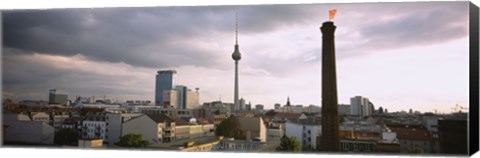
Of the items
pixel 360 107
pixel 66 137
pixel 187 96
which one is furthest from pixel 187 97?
pixel 360 107

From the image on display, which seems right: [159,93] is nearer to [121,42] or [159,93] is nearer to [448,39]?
[121,42]

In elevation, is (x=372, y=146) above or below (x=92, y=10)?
below

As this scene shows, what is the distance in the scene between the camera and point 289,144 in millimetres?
6879

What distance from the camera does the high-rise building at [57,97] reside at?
747 cm

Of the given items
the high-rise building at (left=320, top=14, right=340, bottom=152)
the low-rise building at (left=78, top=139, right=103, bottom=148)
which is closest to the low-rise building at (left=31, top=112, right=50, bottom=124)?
the low-rise building at (left=78, top=139, right=103, bottom=148)

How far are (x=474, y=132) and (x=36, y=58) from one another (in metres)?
6.05

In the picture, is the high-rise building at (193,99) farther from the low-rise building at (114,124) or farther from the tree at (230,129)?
the low-rise building at (114,124)

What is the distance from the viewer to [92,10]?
721 centimetres

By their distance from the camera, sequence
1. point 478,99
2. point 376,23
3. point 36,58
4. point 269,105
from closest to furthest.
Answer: point 478,99
point 376,23
point 269,105
point 36,58

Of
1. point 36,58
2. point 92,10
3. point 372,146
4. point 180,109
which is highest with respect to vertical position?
point 92,10

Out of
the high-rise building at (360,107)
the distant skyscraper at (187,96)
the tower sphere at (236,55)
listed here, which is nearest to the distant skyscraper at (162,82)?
the distant skyscraper at (187,96)

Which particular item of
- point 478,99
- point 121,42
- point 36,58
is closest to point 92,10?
point 121,42

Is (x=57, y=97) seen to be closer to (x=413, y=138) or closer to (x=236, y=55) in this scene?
(x=236, y=55)

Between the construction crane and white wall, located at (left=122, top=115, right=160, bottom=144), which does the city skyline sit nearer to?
the construction crane
